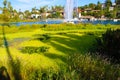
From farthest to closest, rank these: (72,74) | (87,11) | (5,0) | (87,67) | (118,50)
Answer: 1. (87,11)
2. (5,0)
3. (118,50)
4. (87,67)
5. (72,74)

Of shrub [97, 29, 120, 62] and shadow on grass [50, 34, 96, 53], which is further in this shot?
shadow on grass [50, 34, 96, 53]

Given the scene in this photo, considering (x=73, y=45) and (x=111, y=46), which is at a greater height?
(x=111, y=46)

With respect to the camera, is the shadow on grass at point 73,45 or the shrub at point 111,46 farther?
the shadow on grass at point 73,45

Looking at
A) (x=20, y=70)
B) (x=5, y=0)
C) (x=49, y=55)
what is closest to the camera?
(x=20, y=70)

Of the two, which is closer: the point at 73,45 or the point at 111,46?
the point at 111,46

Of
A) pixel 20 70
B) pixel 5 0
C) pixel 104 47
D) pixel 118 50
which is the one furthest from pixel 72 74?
pixel 5 0

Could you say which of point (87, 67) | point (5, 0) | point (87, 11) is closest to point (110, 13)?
point (87, 11)

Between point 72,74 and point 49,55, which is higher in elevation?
point 72,74

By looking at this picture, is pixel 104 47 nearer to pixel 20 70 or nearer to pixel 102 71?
pixel 102 71

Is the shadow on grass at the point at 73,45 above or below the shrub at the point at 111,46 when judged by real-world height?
below

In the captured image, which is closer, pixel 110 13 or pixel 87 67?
pixel 87 67

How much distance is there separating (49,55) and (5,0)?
241 ft

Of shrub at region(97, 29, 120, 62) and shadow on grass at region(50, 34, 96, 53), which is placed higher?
shrub at region(97, 29, 120, 62)

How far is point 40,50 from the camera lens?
17.0 metres
